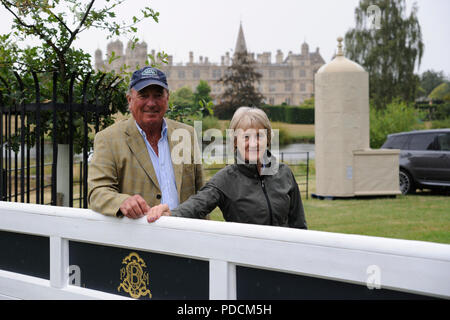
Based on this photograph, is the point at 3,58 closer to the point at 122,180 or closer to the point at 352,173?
the point at 122,180

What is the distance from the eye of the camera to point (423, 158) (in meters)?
12.4

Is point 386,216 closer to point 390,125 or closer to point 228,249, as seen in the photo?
point 228,249

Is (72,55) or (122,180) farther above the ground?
(72,55)

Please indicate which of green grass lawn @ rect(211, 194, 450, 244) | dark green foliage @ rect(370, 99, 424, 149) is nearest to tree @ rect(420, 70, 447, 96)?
dark green foliage @ rect(370, 99, 424, 149)

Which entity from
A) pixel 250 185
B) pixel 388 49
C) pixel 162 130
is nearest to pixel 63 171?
pixel 162 130

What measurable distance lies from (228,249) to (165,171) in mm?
933

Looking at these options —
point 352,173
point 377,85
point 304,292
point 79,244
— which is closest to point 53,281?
point 79,244

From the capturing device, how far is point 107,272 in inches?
80.7

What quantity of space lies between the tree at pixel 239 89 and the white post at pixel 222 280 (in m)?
47.3

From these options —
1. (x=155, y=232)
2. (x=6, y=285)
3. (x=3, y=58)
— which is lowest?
(x=6, y=285)

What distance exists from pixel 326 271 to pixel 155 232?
69 centimetres

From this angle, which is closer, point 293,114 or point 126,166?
point 126,166

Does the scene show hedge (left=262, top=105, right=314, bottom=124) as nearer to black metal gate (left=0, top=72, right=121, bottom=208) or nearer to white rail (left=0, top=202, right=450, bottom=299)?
black metal gate (left=0, top=72, right=121, bottom=208)
